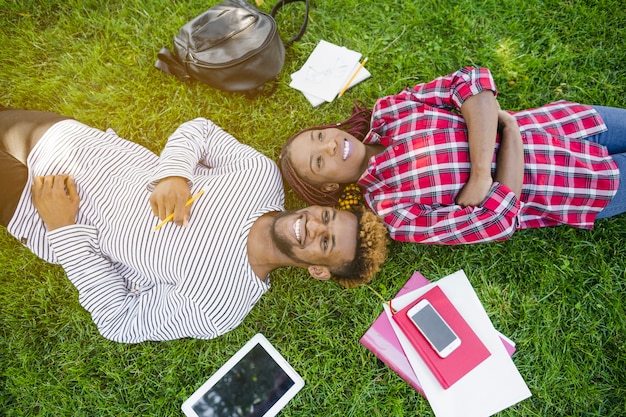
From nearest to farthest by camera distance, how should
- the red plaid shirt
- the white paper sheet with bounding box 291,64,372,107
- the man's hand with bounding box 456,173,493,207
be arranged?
the man's hand with bounding box 456,173,493,207
the red plaid shirt
the white paper sheet with bounding box 291,64,372,107

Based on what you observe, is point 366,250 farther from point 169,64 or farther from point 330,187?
point 169,64

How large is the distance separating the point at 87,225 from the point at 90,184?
31cm

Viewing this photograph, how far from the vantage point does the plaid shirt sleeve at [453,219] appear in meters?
2.80

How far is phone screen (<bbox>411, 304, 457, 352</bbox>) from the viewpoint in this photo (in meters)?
3.13

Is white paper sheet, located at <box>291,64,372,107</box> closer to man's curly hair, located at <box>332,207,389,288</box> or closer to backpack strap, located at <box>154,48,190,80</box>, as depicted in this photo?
backpack strap, located at <box>154,48,190,80</box>

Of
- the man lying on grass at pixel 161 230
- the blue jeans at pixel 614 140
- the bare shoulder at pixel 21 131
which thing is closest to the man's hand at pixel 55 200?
the man lying on grass at pixel 161 230

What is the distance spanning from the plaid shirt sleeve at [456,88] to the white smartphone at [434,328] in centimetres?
160

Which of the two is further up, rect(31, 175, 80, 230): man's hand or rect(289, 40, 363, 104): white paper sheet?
rect(289, 40, 363, 104): white paper sheet

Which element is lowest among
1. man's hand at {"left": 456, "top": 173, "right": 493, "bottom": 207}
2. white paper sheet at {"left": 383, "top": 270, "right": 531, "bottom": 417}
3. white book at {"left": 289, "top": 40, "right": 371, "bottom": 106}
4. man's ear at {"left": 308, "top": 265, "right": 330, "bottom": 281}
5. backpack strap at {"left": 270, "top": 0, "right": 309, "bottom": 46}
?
white paper sheet at {"left": 383, "top": 270, "right": 531, "bottom": 417}

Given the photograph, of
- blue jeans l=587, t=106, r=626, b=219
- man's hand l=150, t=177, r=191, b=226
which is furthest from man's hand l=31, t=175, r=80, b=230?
blue jeans l=587, t=106, r=626, b=219

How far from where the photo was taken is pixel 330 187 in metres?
3.27

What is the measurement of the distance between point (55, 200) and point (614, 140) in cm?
428

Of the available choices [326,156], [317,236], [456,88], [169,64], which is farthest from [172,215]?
[456,88]

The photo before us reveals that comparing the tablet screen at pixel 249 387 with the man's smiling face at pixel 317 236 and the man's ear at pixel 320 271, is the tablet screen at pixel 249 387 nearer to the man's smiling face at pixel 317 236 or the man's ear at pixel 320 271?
the man's ear at pixel 320 271
